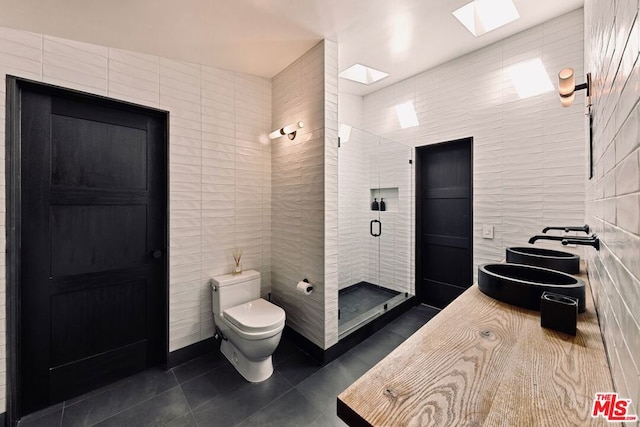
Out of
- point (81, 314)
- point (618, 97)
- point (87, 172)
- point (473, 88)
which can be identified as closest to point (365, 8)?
point (473, 88)

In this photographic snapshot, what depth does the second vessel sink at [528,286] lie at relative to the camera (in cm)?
92

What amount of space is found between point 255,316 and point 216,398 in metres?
0.57

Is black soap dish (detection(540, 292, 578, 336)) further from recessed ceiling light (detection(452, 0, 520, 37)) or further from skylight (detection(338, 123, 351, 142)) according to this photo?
recessed ceiling light (detection(452, 0, 520, 37))

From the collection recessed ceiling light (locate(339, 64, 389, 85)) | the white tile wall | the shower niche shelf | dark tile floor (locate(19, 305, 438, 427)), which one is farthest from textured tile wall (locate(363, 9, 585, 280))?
dark tile floor (locate(19, 305, 438, 427))

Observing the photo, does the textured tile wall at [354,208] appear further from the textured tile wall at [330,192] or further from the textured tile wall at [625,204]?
the textured tile wall at [625,204]

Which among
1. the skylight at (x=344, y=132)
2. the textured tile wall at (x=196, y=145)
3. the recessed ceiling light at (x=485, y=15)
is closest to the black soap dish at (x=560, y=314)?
the skylight at (x=344, y=132)

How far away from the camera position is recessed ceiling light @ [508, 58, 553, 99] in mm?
2141

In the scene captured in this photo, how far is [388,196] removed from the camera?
3.13 meters

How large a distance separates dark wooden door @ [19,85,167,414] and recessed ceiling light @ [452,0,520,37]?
2.68m

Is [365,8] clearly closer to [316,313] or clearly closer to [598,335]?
[598,335]

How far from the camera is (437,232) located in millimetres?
3059

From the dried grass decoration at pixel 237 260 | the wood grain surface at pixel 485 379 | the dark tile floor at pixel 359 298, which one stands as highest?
the wood grain surface at pixel 485 379

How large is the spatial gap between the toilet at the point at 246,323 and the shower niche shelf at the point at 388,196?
1631 mm

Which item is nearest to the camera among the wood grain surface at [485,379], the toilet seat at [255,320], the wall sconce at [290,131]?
the wood grain surface at [485,379]
